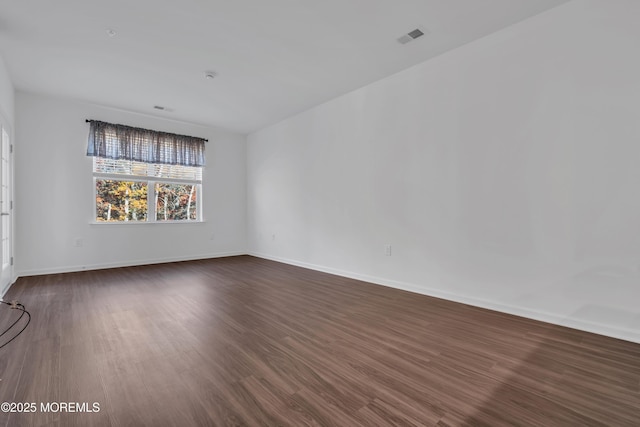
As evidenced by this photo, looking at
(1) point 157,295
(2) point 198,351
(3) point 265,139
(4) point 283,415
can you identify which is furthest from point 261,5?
(3) point 265,139

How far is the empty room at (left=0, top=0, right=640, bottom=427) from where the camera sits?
5.39ft

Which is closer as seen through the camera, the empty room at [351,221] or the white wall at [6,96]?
the empty room at [351,221]

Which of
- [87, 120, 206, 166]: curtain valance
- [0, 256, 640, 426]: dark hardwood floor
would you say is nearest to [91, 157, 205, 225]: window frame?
[87, 120, 206, 166]: curtain valance

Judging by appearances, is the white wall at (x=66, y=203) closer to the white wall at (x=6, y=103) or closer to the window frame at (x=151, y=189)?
the window frame at (x=151, y=189)

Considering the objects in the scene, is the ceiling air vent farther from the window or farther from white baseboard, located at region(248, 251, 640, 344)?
the window

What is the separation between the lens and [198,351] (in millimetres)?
2057

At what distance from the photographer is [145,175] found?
5.41 meters

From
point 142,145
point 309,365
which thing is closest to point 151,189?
point 142,145

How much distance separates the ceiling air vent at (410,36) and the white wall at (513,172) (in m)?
0.53

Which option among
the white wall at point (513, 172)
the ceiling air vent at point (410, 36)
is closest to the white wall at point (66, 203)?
the white wall at point (513, 172)

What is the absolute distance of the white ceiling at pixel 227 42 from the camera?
8.21 feet

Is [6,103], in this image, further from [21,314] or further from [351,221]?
[351,221]

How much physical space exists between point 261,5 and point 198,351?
9.26 ft

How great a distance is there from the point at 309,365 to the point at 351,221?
8.75ft
